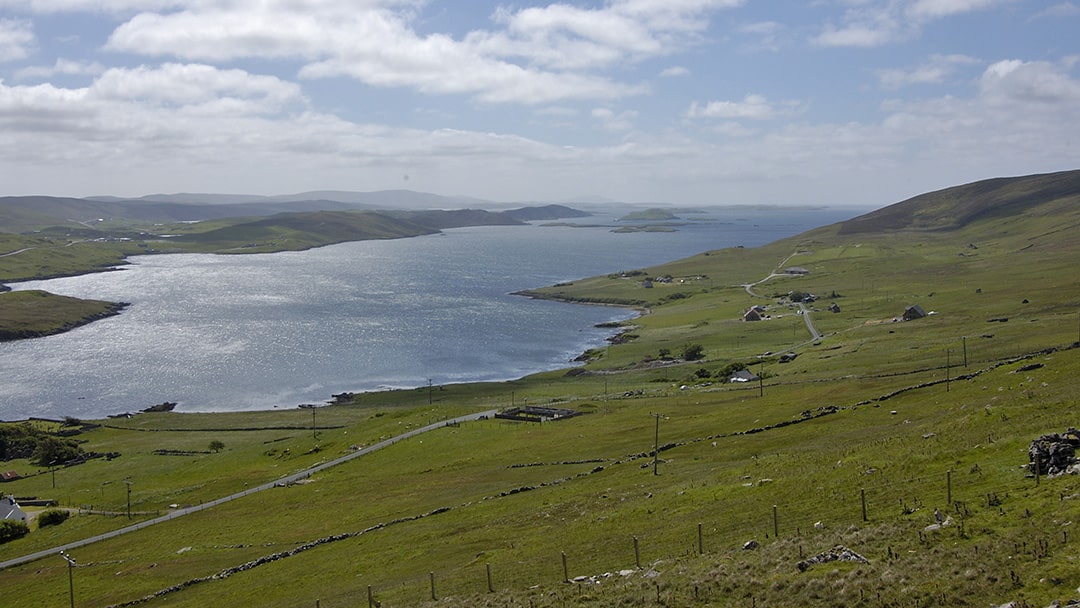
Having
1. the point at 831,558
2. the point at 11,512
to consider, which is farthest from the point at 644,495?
the point at 11,512

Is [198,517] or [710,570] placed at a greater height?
[710,570]

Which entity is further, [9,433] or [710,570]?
[9,433]

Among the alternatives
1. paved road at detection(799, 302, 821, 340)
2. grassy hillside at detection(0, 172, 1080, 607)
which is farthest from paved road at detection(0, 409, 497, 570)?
paved road at detection(799, 302, 821, 340)

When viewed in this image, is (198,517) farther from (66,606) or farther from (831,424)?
(831,424)

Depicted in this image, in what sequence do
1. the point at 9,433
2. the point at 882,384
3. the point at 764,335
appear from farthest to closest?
the point at 764,335, the point at 9,433, the point at 882,384

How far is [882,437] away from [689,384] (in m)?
62.7

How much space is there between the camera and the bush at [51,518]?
70.9 meters

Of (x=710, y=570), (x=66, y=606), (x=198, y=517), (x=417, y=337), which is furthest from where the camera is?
(x=417, y=337)

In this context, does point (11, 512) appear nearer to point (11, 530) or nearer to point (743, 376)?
point (11, 530)

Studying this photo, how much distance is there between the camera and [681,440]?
6706 cm

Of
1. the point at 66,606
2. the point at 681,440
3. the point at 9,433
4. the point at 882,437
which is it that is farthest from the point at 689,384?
the point at 9,433

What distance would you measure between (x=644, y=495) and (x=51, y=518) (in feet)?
175

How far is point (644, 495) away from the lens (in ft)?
157

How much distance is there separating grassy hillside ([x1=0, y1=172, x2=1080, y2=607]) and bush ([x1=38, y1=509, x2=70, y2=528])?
6.68 ft
